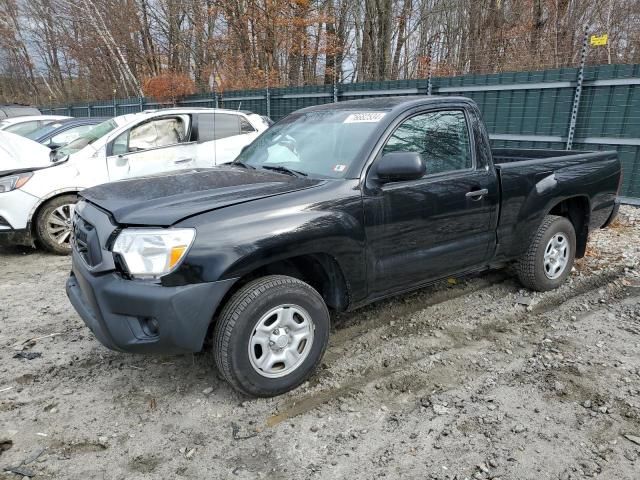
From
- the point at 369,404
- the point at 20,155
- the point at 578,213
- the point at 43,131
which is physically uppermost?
the point at 20,155

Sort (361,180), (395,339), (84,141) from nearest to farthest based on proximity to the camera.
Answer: (361,180), (395,339), (84,141)

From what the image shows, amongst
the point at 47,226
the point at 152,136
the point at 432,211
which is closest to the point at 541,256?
the point at 432,211

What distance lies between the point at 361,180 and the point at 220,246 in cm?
106

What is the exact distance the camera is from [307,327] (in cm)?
299

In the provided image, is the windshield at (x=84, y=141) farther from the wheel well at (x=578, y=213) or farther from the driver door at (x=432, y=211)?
the wheel well at (x=578, y=213)

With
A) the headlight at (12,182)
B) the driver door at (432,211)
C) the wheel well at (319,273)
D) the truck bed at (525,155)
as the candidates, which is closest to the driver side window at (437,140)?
the driver door at (432,211)

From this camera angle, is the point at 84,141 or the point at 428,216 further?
the point at 84,141

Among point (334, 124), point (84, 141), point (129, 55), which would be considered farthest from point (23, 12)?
point (334, 124)

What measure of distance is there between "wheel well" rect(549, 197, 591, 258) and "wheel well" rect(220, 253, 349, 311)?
2661 mm

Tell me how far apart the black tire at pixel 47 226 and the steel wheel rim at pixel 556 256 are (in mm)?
5341

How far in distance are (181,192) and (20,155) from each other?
451cm

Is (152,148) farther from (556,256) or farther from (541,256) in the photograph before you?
(556,256)

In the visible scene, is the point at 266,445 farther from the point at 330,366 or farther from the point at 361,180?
the point at 361,180

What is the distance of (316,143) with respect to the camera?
3.60 m
